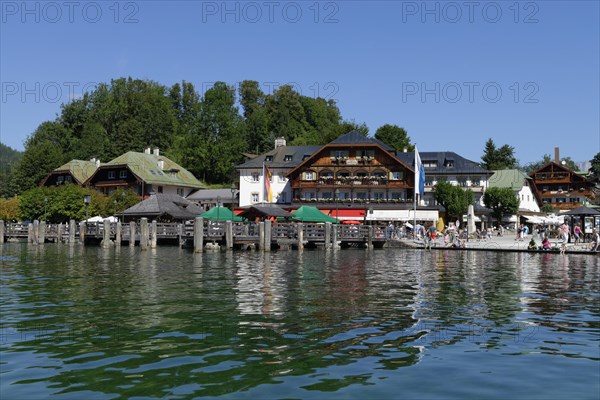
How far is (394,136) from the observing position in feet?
331

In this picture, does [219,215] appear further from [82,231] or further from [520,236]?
[520,236]

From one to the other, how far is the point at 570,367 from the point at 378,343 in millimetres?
3617

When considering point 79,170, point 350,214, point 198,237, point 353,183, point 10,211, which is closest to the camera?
point 198,237

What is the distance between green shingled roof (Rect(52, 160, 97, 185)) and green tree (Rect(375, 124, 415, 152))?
4216cm

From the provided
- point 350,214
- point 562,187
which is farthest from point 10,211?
point 562,187

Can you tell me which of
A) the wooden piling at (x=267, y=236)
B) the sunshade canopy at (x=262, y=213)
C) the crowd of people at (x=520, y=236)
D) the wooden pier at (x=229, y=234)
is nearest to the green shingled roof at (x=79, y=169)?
the wooden pier at (x=229, y=234)

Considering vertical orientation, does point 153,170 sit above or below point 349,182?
above

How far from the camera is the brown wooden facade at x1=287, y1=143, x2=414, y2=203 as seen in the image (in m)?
79.2

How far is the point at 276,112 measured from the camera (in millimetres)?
120312

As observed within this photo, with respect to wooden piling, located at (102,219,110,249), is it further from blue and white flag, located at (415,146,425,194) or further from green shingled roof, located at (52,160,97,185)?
green shingled roof, located at (52,160,97,185)

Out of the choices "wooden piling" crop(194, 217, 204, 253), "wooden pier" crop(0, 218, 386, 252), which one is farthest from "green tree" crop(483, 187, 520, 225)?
"wooden piling" crop(194, 217, 204, 253)

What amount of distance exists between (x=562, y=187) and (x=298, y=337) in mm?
108156

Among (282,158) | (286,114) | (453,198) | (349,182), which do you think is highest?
(286,114)

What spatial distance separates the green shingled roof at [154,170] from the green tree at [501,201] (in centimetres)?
3944
